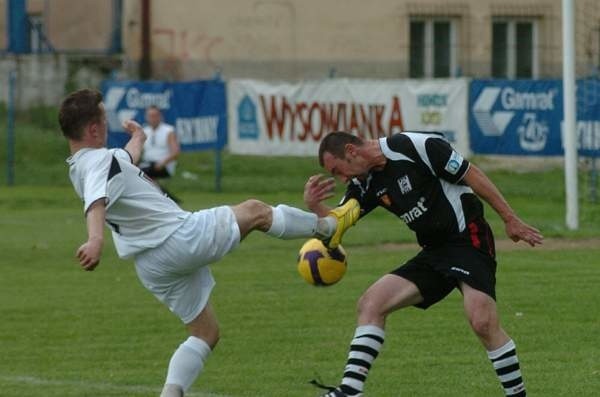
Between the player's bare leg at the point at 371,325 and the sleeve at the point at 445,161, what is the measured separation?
0.71 metres

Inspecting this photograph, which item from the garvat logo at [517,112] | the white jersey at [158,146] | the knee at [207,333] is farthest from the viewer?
the white jersey at [158,146]

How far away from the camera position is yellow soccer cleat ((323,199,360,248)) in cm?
888

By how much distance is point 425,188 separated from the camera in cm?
872

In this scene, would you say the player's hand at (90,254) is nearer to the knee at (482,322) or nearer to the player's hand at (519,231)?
the knee at (482,322)

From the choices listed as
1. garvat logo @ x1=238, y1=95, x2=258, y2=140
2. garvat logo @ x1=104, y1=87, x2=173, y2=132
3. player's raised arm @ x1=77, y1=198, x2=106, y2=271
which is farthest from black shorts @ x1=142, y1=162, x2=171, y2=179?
player's raised arm @ x1=77, y1=198, x2=106, y2=271

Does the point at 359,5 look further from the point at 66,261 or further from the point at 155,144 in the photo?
the point at 66,261

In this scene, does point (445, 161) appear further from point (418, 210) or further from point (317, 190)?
point (317, 190)

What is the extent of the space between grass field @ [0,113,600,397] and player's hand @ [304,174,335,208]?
4.91 ft

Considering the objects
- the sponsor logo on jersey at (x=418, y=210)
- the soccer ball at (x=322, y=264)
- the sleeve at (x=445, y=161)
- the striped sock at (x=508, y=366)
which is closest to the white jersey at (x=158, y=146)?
the soccer ball at (x=322, y=264)

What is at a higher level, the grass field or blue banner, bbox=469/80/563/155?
blue banner, bbox=469/80/563/155

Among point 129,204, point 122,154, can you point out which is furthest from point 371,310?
point 122,154

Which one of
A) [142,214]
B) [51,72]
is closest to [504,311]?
[142,214]

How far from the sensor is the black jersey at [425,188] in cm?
867

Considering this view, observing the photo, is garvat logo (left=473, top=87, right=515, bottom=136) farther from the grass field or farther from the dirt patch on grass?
the dirt patch on grass
